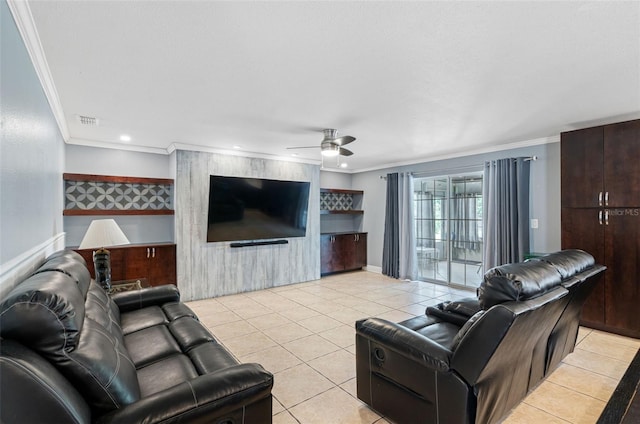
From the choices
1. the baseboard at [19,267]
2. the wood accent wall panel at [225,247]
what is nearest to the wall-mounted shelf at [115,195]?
the wood accent wall panel at [225,247]

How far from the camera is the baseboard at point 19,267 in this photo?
138 cm

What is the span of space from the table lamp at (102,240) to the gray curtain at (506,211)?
5.05m

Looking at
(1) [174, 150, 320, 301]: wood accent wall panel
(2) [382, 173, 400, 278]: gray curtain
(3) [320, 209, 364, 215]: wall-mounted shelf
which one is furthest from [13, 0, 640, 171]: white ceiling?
(3) [320, 209, 364, 215]: wall-mounted shelf

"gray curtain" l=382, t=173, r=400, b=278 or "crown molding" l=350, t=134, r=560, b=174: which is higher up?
"crown molding" l=350, t=134, r=560, b=174

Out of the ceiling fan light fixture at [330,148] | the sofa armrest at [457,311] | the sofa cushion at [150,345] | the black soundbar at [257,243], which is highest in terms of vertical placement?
the ceiling fan light fixture at [330,148]

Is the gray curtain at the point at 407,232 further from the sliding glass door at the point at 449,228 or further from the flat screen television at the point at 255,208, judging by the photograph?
the flat screen television at the point at 255,208

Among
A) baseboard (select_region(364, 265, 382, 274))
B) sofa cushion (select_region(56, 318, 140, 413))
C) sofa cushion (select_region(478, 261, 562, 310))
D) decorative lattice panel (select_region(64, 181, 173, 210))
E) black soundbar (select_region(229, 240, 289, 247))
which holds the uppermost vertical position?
decorative lattice panel (select_region(64, 181, 173, 210))

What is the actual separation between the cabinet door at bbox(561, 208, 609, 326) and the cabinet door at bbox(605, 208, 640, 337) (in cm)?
5

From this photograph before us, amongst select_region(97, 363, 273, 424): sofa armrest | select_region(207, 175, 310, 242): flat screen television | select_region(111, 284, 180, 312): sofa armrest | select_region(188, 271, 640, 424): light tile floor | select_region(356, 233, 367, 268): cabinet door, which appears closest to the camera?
select_region(97, 363, 273, 424): sofa armrest

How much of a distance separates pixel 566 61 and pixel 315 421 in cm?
306

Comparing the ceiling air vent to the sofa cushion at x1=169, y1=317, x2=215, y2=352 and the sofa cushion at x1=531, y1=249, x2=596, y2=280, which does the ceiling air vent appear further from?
the sofa cushion at x1=531, y1=249, x2=596, y2=280

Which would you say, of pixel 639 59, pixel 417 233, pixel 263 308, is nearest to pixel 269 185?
pixel 263 308

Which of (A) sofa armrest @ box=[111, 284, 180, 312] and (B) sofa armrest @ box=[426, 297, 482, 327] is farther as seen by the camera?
(A) sofa armrest @ box=[111, 284, 180, 312]

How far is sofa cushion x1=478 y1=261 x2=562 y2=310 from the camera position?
1.64 metres
